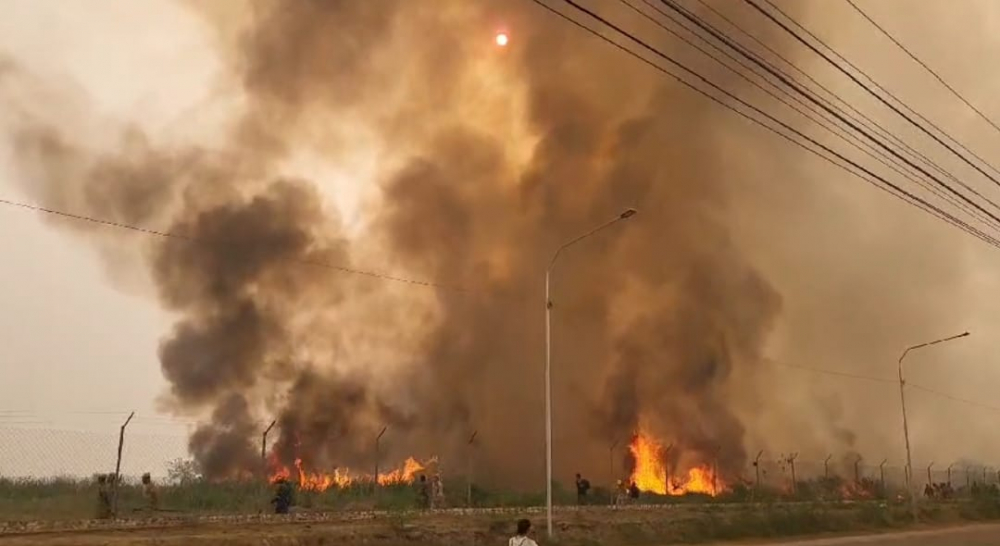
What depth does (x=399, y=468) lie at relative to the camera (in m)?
45.0

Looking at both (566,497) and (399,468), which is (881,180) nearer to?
(566,497)

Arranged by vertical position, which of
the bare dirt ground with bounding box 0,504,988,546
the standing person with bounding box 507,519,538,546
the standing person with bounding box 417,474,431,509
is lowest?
the bare dirt ground with bounding box 0,504,988,546

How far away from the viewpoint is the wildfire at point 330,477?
1474 inches

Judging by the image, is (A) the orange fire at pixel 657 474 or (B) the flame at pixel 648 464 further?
(B) the flame at pixel 648 464

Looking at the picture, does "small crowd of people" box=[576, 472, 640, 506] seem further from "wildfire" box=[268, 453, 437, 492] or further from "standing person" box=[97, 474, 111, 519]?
"standing person" box=[97, 474, 111, 519]

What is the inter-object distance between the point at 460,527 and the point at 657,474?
28088 mm

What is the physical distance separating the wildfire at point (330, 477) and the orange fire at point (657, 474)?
43.5 ft

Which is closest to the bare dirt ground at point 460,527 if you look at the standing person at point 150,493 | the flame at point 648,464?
the standing person at point 150,493

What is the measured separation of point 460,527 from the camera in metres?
24.4

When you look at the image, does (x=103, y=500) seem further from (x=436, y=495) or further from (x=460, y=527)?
(x=436, y=495)

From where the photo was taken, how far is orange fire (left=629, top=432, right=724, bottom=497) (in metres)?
48.8

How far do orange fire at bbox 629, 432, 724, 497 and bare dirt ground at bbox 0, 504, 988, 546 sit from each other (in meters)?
10.8

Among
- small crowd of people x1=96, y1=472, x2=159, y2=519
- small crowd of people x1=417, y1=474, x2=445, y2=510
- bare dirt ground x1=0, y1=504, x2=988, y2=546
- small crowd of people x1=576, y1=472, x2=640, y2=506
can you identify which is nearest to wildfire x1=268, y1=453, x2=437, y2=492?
small crowd of people x1=417, y1=474, x2=445, y2=510

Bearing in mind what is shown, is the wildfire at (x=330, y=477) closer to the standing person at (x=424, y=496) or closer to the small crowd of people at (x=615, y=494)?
the standing person at (x=424, y=496)
